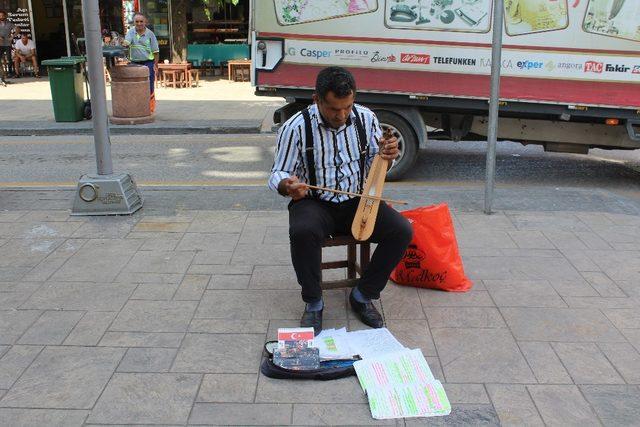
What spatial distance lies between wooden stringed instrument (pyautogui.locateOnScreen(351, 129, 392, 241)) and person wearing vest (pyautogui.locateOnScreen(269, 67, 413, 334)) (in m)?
0.10

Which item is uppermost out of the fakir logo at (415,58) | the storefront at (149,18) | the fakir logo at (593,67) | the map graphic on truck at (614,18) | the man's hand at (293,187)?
the storefront at (149,18)

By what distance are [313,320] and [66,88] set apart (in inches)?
351

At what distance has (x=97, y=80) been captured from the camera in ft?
17.8

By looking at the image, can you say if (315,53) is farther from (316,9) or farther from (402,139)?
(402,139)

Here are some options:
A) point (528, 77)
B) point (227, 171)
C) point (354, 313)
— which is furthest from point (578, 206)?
point (227, 171)

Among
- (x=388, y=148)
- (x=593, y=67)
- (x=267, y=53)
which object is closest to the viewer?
(x=388, y=148)

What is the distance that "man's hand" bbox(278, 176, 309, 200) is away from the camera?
11.3 ft

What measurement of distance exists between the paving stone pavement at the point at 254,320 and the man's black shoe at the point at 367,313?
0.20 ft

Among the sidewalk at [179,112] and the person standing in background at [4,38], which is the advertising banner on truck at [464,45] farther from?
the person standing in background at [4,38]

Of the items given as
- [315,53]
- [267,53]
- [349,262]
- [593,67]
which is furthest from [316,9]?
[349,262]

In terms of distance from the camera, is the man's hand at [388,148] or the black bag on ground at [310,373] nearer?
the black bag on ground at [310,373]

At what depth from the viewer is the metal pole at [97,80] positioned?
5.30 m

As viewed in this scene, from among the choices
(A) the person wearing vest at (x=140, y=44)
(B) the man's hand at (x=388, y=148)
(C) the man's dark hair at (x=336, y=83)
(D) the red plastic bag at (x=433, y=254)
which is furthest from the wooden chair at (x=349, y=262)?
(A) the person wearing vest at (x=140, y=44)

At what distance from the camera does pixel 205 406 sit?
2914 mm
